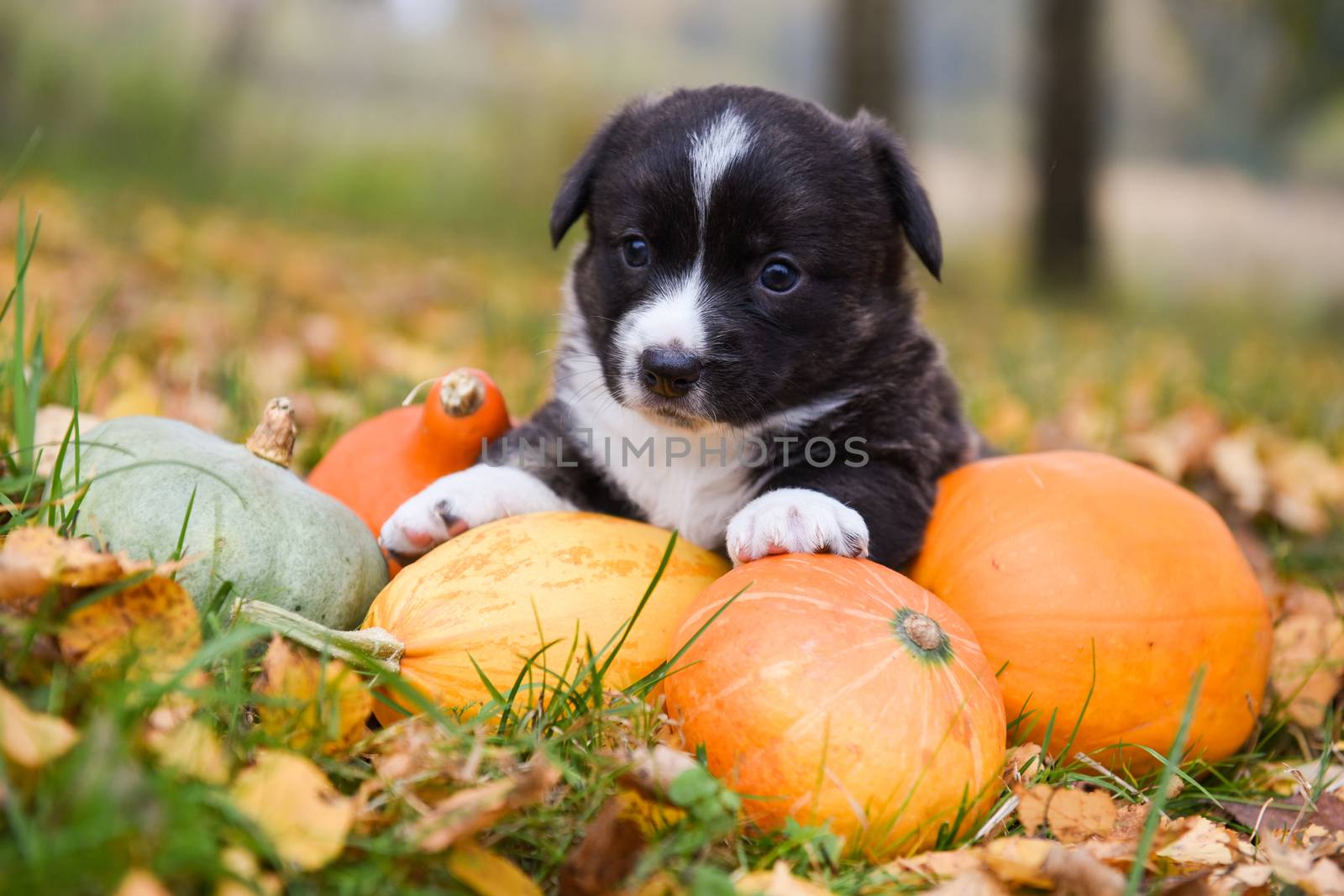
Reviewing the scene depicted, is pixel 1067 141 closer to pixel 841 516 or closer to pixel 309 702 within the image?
pixel 841 516

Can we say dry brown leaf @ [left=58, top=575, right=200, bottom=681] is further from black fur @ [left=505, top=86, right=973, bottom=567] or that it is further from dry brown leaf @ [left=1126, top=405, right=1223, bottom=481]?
dry brown leaf @ [left=1126, top=405, right=1223, bottom=481]

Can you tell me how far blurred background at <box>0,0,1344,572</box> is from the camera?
18.6 ft

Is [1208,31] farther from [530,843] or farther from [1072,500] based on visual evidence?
[530,843]

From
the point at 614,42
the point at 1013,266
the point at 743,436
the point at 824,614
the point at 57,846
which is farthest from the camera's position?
the point at 614,42

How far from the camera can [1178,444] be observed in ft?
13.5

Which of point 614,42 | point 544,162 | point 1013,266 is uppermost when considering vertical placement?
point 614,42

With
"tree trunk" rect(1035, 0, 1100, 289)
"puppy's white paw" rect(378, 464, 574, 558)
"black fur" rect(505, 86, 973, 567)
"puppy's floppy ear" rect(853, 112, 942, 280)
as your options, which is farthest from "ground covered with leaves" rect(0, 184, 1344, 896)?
"tree trunk" rect(1035, 0, 1100, 289)

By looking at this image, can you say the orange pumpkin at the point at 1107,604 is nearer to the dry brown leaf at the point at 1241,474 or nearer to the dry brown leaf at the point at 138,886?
the dry brown leaf at the point at 1241,474

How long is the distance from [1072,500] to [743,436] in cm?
78

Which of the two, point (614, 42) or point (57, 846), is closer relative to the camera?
point (57, 846)

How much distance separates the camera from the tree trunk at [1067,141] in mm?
11969

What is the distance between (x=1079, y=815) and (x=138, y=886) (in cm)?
148

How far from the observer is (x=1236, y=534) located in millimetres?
3633

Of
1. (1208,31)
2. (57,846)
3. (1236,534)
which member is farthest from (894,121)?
(57,846)
